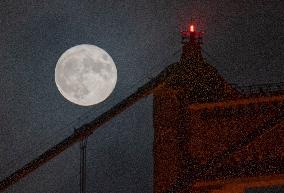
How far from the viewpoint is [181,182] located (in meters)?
11.3

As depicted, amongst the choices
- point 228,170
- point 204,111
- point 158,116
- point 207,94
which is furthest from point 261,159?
point 158,116

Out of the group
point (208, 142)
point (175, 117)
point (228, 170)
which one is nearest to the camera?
point (228, 170)

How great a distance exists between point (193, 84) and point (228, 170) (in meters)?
5.90

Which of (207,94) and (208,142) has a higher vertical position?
(207,94)

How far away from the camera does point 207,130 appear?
1950cm

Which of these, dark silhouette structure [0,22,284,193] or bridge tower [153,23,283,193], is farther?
bridge tower [153,23,283,193]

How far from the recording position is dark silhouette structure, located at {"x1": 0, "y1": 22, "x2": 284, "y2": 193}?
16852mm

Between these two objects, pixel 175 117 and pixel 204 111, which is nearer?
pixel 204 111

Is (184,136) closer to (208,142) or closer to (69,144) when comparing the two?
(208,142)

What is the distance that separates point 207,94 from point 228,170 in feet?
17.4

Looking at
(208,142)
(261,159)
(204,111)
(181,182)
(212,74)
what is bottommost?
(181,182)

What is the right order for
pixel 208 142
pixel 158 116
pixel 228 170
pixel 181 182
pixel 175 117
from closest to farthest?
pixel 181 182, pixel 228 170, pixel 208 142, pixel 175 117, pixel 158 116

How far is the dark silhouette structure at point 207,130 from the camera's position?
55.3 ft

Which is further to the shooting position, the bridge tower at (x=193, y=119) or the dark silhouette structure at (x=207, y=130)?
the bridge tower at (x=193, y=119)
